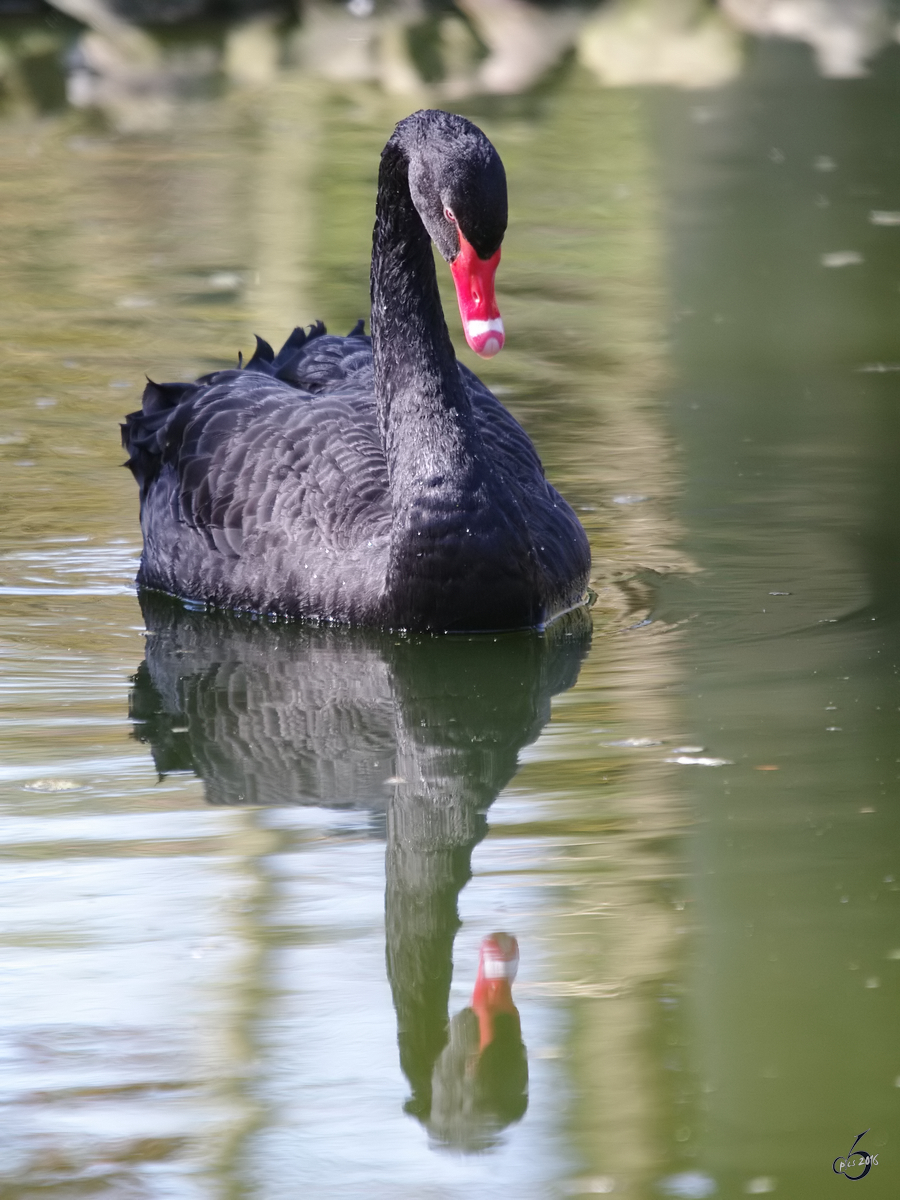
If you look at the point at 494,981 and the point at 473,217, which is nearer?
the point at 494,981

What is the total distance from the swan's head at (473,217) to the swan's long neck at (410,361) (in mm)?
485

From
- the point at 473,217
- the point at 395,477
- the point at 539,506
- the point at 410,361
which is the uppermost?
the point at 473,217

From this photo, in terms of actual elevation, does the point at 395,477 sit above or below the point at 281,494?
above

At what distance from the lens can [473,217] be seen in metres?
4.90

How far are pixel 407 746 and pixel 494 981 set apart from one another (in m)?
1.33

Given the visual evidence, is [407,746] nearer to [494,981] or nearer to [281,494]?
[281,494]

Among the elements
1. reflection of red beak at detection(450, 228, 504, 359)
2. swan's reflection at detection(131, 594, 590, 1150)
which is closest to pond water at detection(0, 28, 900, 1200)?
swan's reflection at detection(131, 594, 590, 1150)

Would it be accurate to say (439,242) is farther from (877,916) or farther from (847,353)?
(847,353)

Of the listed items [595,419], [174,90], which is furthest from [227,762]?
[174,90]

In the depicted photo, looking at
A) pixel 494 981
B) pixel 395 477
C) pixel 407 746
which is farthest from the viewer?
pixel 395 477

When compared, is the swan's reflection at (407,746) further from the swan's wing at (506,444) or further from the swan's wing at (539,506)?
the swan's wing at (506,444)

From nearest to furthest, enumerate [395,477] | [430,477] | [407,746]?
[407,746], [430,477], [395,477]

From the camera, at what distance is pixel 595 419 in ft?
24.9

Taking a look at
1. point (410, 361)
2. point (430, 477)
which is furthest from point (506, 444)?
point (430, 477)
